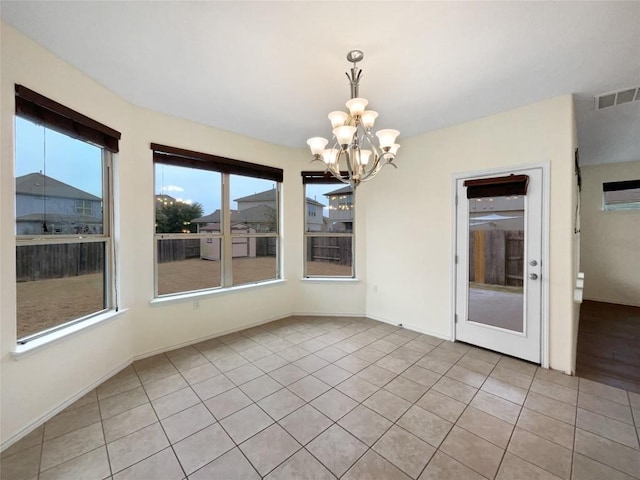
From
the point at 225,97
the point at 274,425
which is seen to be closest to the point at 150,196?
the point at 225,97

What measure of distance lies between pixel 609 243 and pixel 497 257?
4143mm

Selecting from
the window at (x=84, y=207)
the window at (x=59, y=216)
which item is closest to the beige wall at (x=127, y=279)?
the window at (x=59, y=216)

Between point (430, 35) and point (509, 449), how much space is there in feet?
9.34

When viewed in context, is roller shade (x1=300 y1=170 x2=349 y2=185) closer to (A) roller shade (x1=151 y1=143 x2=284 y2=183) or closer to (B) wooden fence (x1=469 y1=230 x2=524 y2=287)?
(A) roller shade (x1=151 y1=143 x2=284 y2=183)

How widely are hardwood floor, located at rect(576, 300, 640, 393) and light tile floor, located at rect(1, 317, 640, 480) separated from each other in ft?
0.97

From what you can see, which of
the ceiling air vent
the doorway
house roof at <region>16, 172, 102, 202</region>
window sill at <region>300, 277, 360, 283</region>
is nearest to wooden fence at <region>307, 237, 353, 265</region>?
window sill at <region>300, 277, 360, 283</region>

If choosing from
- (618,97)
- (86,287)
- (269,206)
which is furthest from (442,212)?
(86,287)

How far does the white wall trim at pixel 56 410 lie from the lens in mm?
1784

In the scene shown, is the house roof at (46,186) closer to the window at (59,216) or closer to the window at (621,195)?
the window at (59,216)

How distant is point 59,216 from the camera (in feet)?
7.46

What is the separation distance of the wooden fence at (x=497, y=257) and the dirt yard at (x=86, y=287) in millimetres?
2882

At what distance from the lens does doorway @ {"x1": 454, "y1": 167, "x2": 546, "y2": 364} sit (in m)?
2.85

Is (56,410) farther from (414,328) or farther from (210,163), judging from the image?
(414,328)

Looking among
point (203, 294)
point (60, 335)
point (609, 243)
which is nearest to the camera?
point (60, 335)
